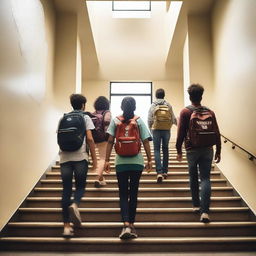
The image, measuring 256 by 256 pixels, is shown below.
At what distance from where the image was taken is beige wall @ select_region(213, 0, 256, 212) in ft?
15.6

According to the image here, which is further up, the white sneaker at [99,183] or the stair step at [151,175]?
the stair step at [151,175]

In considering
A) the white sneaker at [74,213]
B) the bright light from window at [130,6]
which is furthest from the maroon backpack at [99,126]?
the bright light from window at [130,6]

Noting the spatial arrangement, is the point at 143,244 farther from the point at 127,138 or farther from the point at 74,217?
the point at 127,138

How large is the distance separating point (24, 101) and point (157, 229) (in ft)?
8.14

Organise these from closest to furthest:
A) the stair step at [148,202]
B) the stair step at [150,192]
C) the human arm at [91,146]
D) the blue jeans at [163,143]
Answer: the human arm at [91,146] < the stair step at [148,202] < the stair step at [150,192] < the blue jeans at [163,143]

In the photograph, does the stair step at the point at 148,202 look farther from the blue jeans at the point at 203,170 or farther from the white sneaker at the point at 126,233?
the white sneaker at the point at 126,233

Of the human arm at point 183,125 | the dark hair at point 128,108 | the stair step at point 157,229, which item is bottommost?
the stair step at point 157,229

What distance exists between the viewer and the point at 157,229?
402 centimetres

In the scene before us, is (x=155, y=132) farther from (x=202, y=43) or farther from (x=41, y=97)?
(x=202, y=43)

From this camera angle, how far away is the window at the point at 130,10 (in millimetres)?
11367

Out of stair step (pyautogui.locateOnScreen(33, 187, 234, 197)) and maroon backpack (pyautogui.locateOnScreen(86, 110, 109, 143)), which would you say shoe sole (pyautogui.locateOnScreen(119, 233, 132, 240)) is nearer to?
stair step (pyautogui.locateOnScreen(33, 187, 234, 197))

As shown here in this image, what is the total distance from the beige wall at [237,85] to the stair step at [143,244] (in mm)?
870

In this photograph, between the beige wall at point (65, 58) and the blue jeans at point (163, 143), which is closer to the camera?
the blue jeans at point (163, 143)

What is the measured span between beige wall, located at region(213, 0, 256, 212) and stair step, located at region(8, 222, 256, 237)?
21.7 inches
